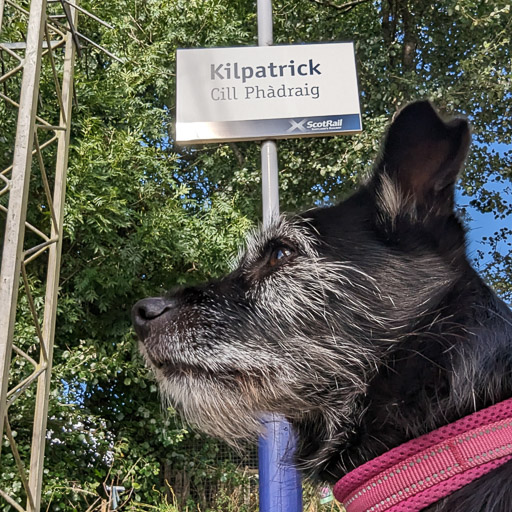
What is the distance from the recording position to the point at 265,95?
321 cm

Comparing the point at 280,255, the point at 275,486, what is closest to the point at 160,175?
the point at 275,486

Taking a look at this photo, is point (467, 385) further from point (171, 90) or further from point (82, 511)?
point (171, 90)

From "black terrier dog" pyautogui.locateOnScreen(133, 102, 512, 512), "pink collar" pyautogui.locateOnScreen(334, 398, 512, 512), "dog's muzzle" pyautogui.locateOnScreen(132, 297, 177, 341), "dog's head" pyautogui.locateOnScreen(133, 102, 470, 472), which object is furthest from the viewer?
"dog's muzzle" pyautogui.locateOnScreen(132, 297, 177, 341)

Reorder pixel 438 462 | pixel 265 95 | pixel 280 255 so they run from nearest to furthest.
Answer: pixel 438 462
pixel 280 255
pixel 265 95

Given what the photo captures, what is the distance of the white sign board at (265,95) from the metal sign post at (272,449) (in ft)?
0.66

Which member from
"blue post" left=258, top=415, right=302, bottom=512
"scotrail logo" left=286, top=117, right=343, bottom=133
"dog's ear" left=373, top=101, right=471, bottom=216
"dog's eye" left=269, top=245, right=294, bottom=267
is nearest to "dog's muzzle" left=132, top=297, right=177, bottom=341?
"dog's eye" left=269, top=245, right=294, bottom=267

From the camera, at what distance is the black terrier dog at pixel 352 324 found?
4.11 ft

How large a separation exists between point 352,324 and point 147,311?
53 centimetres

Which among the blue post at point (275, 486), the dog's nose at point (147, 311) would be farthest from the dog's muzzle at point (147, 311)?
the blue post at point (275, 486)

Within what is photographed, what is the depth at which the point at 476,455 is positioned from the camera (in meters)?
1.04

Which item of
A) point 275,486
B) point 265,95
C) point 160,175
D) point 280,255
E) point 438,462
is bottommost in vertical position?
point 275,486

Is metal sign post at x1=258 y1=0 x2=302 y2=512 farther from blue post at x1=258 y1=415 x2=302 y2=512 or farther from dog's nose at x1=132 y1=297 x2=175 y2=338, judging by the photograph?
dog's nose at x1=132 y1=297 x2=175 y2=338

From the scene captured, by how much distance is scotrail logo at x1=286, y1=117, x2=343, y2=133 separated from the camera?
129 inches

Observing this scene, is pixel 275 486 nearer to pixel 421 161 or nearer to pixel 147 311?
pixel 147 311
